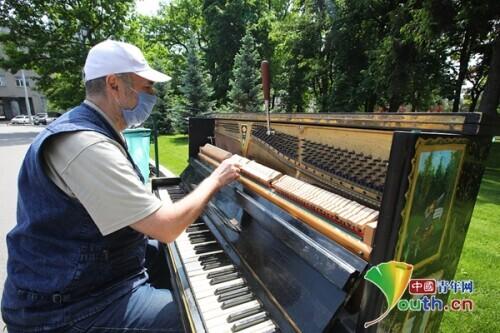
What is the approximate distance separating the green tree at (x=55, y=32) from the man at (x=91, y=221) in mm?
23155

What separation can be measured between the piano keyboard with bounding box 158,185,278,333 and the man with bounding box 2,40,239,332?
24cm

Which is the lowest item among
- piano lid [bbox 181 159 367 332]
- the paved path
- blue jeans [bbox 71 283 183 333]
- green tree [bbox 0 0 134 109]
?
the paved path

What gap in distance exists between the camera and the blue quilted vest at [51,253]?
1.49 metres

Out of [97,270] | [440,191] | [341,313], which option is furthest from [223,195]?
[440,191]

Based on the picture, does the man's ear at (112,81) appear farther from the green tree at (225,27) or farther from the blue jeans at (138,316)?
the green tree at (225,27)

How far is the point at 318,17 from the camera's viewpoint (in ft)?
59.8

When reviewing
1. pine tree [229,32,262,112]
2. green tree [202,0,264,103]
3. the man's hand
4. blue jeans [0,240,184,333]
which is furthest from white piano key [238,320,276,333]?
green tree [202,0,264,103]

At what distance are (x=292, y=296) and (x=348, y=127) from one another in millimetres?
1015

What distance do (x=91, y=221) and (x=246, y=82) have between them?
49.8 ft

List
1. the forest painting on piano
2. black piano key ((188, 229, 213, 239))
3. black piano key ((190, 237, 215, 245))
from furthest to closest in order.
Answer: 1. black piano key ((188, 229, 213, 239))
2. black piano key ((190, 237, 215, 245))
3. the forest painting on piano

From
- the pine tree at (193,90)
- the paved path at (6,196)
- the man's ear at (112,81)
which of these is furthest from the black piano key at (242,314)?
the pine tree at (193,90)

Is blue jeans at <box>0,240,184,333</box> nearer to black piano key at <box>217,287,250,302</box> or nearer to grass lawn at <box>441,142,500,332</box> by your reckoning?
black piano key at <box>217,287,250,302</box>

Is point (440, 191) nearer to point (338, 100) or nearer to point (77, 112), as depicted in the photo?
point (77, 112)

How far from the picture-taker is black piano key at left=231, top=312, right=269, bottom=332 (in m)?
1.48
